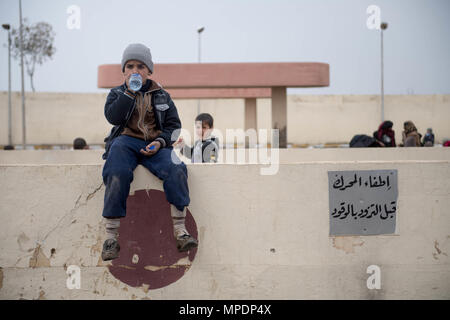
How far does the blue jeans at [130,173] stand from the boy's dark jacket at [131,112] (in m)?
0.09

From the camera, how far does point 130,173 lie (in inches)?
98.1

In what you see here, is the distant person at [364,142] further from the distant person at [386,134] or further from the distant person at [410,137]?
the distant person at [410,137]

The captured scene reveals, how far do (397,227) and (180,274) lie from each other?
144 centimetres

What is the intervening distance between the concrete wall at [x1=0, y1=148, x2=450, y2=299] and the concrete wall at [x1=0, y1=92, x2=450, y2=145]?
86.3ft

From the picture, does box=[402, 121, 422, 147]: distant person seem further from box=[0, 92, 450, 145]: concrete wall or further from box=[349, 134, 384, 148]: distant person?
box=[0, 92, 450, 145]: concrete wall

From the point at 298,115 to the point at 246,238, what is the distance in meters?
27.6

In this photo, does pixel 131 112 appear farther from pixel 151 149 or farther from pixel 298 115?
pixel 298 115

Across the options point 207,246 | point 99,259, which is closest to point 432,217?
point 207,246

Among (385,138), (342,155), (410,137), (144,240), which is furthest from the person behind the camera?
(410,137)

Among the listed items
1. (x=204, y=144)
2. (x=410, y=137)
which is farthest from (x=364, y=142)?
(x=204, y=144)

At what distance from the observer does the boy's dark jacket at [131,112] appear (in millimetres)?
2561

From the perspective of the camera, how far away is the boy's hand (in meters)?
2.56

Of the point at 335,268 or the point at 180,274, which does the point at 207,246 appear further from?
the point at 335,268

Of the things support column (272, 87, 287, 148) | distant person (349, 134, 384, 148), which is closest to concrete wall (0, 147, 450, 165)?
distant person (349, 134, 384, 148)
